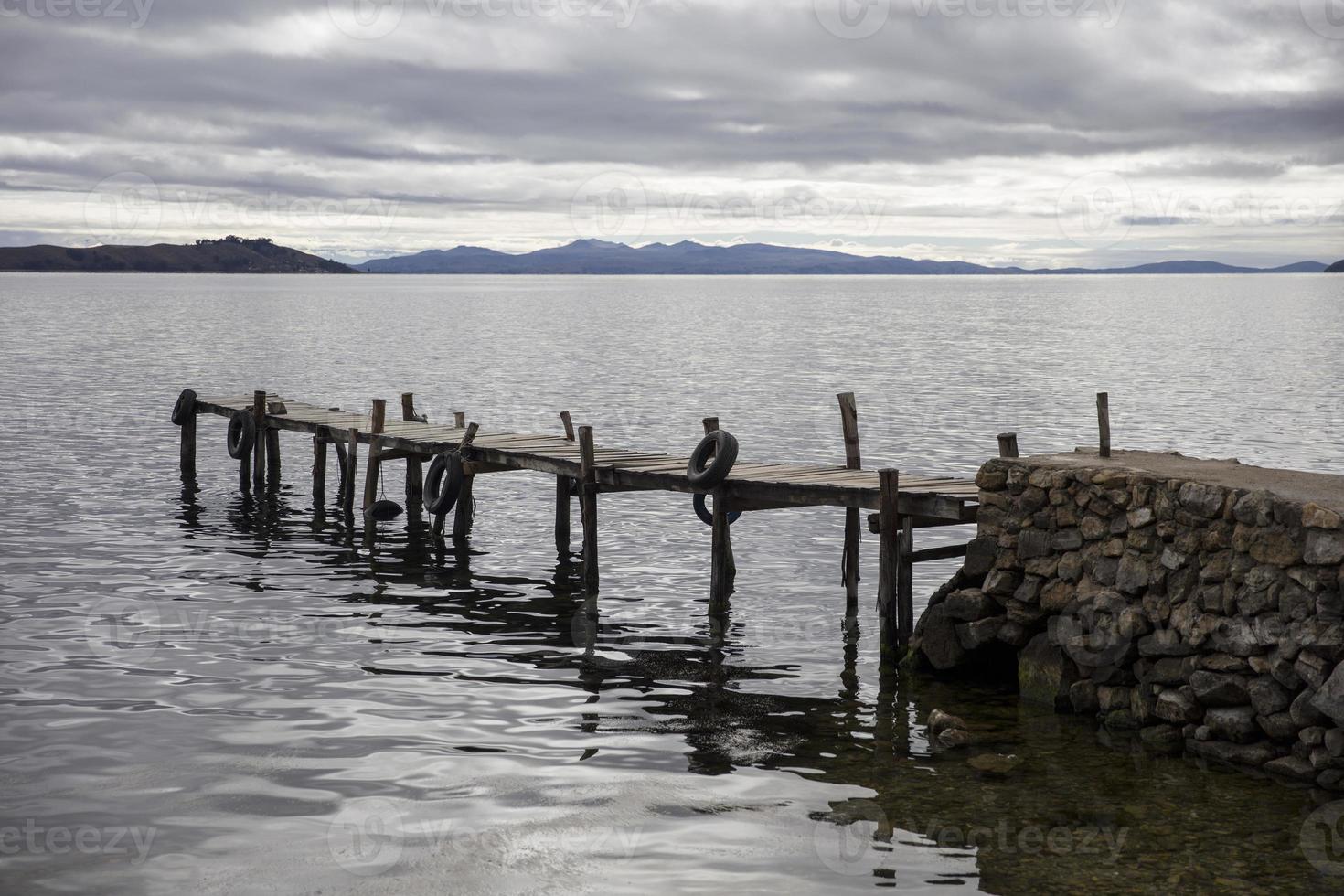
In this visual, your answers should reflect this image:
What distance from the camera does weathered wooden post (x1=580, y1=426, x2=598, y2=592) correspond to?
60.0 feet

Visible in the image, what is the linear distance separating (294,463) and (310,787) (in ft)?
76.0

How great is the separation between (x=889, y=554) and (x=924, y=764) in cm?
385

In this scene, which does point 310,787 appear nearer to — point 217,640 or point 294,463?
point 217,640

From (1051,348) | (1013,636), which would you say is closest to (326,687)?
(1013,636)

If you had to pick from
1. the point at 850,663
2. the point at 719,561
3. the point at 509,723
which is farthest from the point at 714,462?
the point at 509,723

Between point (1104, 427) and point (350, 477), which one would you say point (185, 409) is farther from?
point (1104, 427)

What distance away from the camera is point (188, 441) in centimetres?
3012

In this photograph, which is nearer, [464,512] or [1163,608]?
[1163,608]

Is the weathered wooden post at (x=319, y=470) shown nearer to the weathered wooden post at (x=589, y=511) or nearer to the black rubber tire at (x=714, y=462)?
the weathered wooden post at (x=589, y=511)

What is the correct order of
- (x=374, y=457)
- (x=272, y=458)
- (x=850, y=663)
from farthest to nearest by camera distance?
(x=272, y=458), (x=374, y=457), (x=850, y=663)

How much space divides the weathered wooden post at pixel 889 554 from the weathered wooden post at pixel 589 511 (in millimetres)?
4569

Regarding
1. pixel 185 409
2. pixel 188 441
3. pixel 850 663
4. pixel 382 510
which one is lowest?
pixel 850 663

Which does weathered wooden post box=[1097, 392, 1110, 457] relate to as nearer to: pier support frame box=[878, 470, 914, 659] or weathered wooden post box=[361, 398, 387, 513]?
pier support frame box=[878, 470, 914, 659]

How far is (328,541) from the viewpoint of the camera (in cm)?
2267
